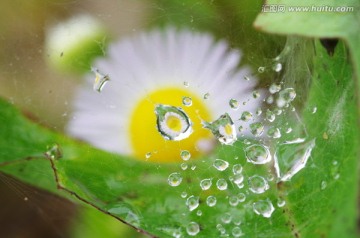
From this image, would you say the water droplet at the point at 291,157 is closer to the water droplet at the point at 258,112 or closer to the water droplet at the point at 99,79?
the water droplet at the point at 258,112

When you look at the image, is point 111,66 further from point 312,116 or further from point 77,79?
point 312,116

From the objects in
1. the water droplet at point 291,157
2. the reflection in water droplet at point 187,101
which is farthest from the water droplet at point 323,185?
the reflection in water droplet at point 187,101

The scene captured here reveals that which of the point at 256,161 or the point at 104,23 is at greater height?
the point at 104,23

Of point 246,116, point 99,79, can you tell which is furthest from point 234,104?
point 99,79

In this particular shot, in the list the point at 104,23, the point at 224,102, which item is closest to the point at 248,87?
the point at 224,102

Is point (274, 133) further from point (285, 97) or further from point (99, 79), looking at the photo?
point (99, 79)

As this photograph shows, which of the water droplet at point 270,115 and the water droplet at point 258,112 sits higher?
the water droplet at point 258,112

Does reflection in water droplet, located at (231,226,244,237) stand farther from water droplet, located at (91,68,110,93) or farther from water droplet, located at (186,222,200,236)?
water droplet, located at (91,68,110,93)
